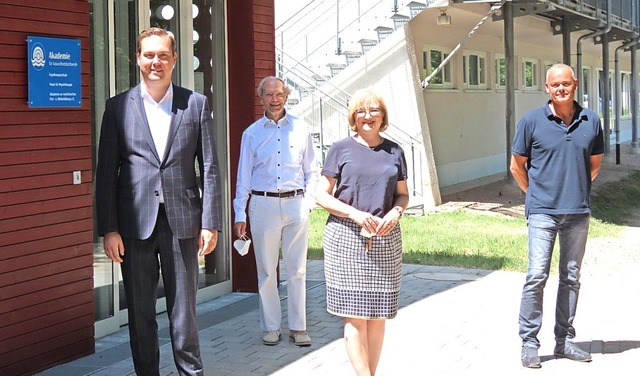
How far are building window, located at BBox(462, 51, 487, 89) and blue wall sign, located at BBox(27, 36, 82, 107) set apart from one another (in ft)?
60.0

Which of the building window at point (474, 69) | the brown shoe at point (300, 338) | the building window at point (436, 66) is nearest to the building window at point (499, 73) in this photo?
the building window at point (474, 69)

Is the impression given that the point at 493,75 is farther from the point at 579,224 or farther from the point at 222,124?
the point at 579,224

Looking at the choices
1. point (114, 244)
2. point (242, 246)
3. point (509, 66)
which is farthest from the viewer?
point (509, 66)

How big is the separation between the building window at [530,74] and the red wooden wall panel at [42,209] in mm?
25181

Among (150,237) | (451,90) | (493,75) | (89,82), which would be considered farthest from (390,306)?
(493,75)

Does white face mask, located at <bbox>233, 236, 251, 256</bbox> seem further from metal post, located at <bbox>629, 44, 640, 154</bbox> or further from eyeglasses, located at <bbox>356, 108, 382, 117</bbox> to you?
metal post, located at <bbox>629, 44, 640, 154</bbox>

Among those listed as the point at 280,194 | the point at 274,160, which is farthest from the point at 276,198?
the point at 274,160

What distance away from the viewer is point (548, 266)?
708cm

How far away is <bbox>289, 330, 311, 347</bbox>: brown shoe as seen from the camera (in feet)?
25.4

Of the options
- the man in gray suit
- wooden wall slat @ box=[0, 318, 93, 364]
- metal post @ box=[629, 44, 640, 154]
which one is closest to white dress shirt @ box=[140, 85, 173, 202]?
the man in gray suit

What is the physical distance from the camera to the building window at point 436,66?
72.2 feet

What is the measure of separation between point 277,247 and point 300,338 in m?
0.70

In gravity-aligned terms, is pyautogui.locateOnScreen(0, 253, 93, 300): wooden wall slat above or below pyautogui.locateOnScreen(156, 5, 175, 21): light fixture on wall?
below

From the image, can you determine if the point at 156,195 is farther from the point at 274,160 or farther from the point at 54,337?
the point at 274,160
